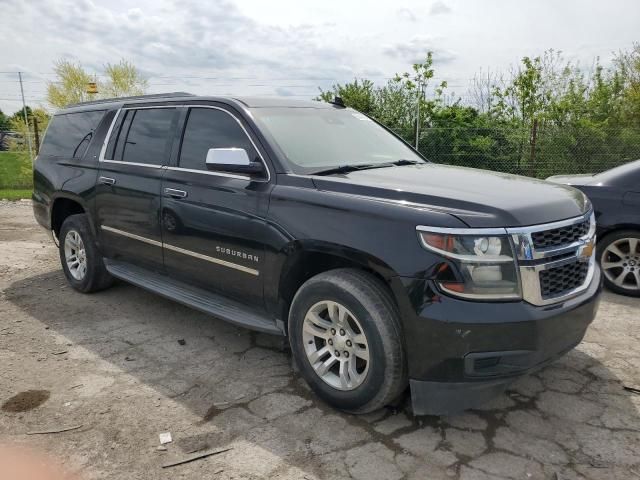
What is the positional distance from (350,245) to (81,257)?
3.49 metres

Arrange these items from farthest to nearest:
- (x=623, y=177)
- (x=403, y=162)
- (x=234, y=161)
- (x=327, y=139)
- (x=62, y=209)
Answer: (x=62, y=209) < (x=623, y=177) < (x=403, y=162) < (x=327, y=139) < (x=234, y=161)

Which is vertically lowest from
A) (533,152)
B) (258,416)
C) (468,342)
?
(258,416)

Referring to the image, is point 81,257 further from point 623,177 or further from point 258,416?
point 623,177

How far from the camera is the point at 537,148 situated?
10.8 metres

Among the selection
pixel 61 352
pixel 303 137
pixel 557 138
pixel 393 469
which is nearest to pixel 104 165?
→ pixel 61 352

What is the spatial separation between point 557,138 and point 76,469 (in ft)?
34.8

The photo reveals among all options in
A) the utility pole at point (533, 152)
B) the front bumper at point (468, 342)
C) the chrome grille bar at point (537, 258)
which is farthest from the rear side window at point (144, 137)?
the utility pole at point (533, 152)

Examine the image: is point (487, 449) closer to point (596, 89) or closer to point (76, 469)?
point (76, 469)

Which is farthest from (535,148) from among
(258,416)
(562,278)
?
(258,416)

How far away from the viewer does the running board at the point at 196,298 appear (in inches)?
138

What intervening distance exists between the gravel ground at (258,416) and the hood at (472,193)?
1.17m

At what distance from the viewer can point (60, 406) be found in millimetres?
3166

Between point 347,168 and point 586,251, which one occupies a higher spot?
point 347,168

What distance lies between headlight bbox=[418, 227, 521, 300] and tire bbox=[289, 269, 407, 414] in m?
0.39
